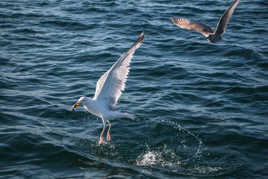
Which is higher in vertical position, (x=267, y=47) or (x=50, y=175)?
(x=267, y=47)

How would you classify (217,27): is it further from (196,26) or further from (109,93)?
(109,93)

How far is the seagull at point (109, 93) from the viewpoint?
896 centimetres

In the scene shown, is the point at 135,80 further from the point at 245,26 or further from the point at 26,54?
the point at 245,26

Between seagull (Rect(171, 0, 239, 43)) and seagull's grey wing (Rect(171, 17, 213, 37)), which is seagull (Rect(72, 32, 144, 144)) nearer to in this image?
seagull (Rect(171, 0, 239, 43))

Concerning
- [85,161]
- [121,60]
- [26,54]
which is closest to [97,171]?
[85,161]

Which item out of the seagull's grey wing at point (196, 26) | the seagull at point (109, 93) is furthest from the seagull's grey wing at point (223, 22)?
the seagull at point (109, 93)

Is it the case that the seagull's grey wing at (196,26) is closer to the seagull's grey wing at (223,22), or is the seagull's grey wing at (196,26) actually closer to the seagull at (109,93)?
the seagull's grey wing at (223,22)

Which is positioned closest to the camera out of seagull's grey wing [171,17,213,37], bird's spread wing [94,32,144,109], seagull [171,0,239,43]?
bird's spread wing [94,32,144,109]

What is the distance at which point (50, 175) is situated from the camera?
26.8 ft

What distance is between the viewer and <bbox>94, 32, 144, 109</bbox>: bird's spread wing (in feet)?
Answer: 29.1

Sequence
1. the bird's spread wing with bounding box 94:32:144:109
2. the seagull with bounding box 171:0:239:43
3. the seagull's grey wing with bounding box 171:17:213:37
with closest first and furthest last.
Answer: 1. the bird's spread wing with bounding box 94:32:144:109
2. the seagull with bounding box 171:0:239:43
3. the seagull's grey wing with bounding box 171:17:213:37

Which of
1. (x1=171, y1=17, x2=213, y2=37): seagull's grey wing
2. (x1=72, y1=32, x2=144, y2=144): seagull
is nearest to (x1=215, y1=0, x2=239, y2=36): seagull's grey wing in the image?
(x1=171, y1=17, x2=213, y2=37): seagull's grey wing

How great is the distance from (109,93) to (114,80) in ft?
1.27

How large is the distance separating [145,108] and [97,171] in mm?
3212
